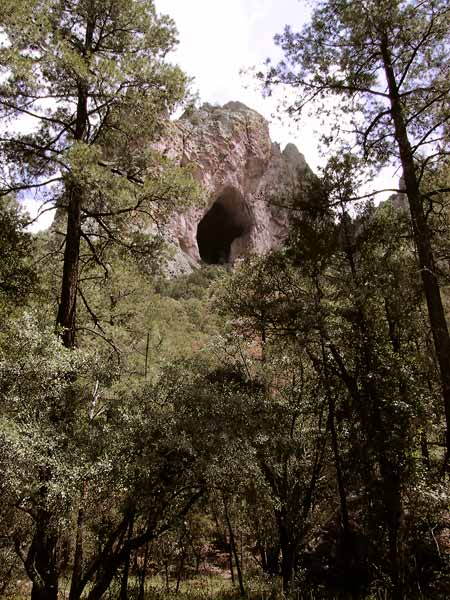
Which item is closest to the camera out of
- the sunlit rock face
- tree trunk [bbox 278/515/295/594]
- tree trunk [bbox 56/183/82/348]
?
tree trunk [bbox 56/183/82/348]

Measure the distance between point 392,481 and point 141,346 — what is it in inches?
459

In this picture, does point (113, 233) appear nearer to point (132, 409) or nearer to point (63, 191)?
point (63, 191)

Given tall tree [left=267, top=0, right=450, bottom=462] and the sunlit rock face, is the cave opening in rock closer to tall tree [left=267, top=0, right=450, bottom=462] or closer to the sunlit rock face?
the sunlit rock face

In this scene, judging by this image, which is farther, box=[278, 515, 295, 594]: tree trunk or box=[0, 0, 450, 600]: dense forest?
box=[278, 515, 295, 594]: tree trunk

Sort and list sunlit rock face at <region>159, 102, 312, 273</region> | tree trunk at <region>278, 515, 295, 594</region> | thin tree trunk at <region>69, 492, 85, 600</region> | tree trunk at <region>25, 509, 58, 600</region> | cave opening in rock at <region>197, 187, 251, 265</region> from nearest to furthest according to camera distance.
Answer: tree trunk at <region>25, 509, 58, 600</region>
thin tree trunk at <region>69, 492, 85, 600</region>
tree trunk at <region>278, 515, 295, 594</region>
sunlit rock face at <region>159, 102, 312, 273</region>
cave opening in rock at <region>197, 187, 251, 265</region>

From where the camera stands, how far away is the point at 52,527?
18.5 ft

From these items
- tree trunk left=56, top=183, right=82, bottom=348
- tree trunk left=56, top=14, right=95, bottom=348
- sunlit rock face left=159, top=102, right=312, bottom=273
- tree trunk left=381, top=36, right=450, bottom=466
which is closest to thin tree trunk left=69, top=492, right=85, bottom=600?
tree trunk left=56, top=183, right=82, bottom=348

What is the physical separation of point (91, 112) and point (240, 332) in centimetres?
490

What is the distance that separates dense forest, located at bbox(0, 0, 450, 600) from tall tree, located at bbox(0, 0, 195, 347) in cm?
4

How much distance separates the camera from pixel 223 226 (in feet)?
213

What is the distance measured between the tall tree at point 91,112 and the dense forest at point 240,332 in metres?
0.04

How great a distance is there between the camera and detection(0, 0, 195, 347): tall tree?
6.84 metres

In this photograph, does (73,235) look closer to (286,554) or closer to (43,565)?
(43,565)

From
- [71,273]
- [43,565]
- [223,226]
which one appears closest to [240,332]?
[71,273]
